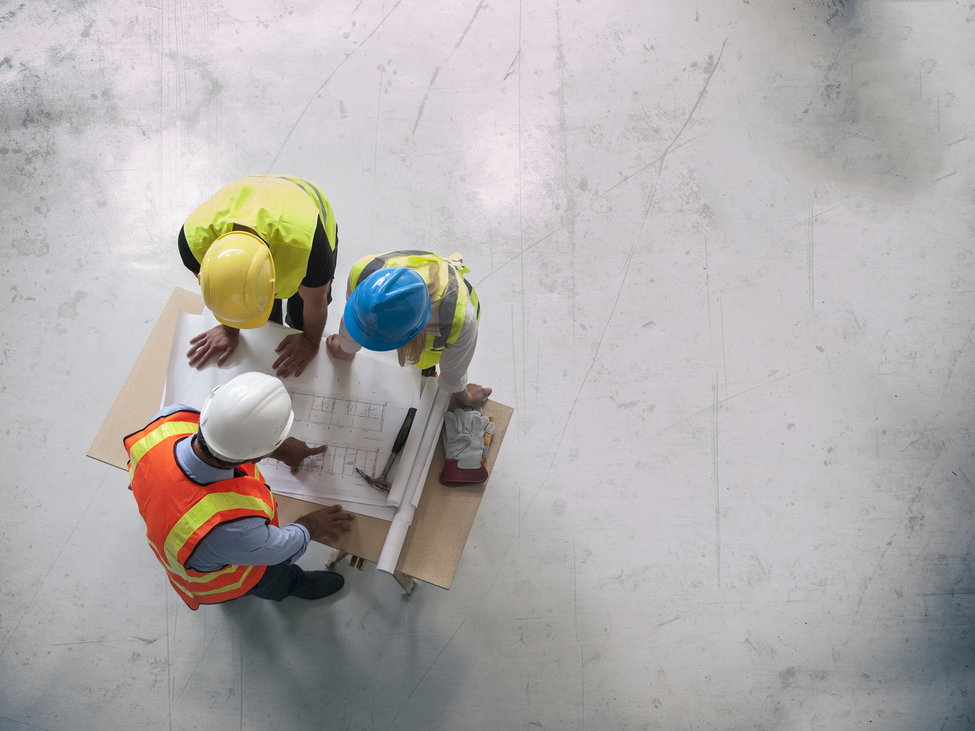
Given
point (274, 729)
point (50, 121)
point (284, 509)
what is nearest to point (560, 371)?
point (284, 509)

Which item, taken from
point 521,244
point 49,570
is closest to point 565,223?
point 521,244

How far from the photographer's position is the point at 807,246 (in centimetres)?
300

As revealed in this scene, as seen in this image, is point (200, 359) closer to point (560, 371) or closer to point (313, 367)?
point (313, 367)

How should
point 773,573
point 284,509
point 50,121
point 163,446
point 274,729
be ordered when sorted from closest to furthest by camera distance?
point 163,446 → point 284,509 → point 274,729 → point 773,573 → point 50,121

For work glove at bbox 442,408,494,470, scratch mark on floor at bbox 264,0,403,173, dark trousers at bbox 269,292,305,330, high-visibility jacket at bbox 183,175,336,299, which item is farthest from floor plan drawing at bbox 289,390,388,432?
scratch mark on floor at bbox 264,0,403,173

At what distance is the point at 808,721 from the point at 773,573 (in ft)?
2.09

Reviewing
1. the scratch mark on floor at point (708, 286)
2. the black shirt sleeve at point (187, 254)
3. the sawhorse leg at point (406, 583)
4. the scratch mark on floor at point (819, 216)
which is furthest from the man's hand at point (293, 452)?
the scratch mark on floor at point (819, 216)

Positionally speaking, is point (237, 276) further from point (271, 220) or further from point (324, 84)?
point (324, 84)

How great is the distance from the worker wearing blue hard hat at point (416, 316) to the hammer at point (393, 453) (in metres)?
0.16

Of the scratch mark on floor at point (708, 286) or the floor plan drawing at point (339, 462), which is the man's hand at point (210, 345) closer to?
the floor plan drawing at point (339, 462)

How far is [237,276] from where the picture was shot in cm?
154

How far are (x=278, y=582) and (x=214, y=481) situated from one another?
845 millimetres

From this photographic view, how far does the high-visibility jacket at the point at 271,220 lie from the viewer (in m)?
1.69

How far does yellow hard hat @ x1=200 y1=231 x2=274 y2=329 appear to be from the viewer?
154 centimetres
